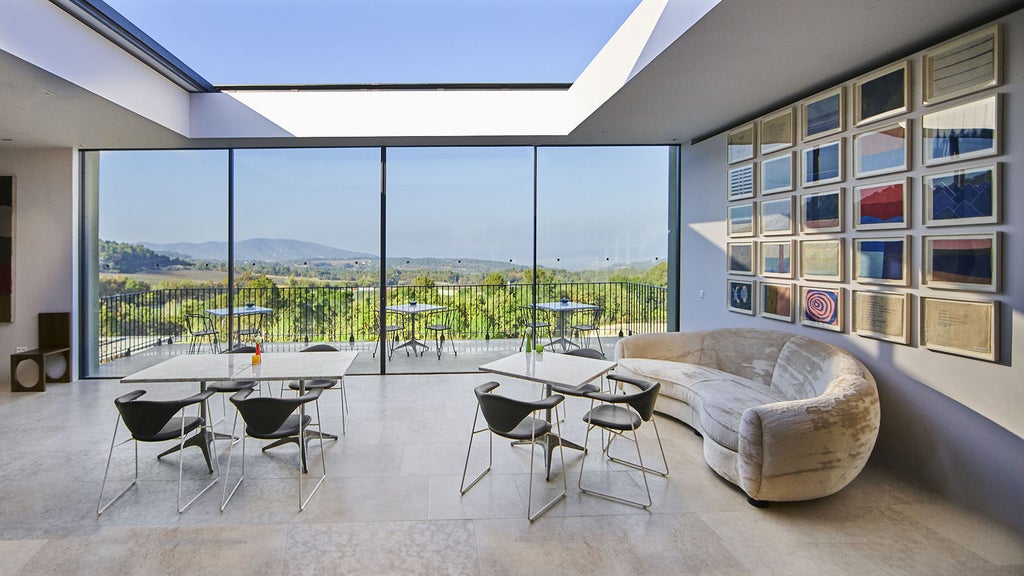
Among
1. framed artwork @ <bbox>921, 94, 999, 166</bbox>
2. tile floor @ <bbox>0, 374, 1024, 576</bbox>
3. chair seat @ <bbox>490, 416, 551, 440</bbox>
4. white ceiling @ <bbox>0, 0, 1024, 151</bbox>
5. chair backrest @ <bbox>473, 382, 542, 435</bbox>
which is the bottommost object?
tile floor @ <bbox>0, 374, 1024, 576</bbox>

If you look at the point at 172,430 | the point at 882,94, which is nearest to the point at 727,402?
the point at 882,94

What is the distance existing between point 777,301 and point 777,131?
1602 mm

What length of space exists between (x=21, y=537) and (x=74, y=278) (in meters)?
4.48

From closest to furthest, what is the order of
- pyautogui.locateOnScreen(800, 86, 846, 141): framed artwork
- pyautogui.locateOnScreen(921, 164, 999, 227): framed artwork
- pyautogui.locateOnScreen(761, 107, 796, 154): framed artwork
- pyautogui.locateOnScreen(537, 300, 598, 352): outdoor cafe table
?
pyautogui.locateOnScreen(921, 164, 999, 227): framed artwork → pyautogui.locateOnScreen(800, 86, 846, 141): framed artwork → pyautogui.locateOnScreen(761, 107, 796, 154): framed artwork → pyautogui.locateOnScreen(537, 300, 598, 352): outdoor cafe table

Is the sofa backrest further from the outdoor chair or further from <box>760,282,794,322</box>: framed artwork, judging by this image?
the outdoor chair

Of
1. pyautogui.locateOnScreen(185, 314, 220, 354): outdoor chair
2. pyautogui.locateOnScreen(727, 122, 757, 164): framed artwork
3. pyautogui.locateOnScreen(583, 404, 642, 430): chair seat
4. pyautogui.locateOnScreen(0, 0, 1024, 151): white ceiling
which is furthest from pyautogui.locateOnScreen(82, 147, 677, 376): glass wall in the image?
pyautogui.locateOnScreen(583, 404, 642, 430): chair seat

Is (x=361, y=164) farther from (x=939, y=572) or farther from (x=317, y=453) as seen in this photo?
(x=939, y=572)

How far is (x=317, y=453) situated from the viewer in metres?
3.65

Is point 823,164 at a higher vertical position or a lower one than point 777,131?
lower

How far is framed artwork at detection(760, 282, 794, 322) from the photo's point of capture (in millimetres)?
4320

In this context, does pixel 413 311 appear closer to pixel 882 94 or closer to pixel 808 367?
pixel 808 367

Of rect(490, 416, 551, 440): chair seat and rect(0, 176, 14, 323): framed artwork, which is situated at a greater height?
rect(0, 176, 14, 323): framed artwork

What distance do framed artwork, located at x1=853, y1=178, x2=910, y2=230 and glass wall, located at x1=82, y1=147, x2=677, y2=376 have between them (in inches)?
109

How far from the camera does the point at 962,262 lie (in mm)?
2898
